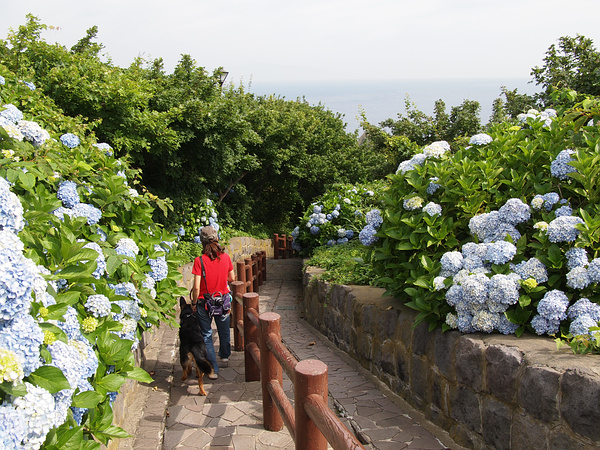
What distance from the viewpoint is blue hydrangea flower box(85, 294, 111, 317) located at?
2.36 meters

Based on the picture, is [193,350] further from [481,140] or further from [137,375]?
[481,140]

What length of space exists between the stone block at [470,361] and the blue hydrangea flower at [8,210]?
266 centimetres

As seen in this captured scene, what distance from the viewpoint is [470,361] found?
3.14 metres

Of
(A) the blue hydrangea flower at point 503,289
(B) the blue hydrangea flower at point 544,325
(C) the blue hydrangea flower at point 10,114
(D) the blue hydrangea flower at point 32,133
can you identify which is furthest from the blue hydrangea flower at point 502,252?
(C) the blue hydrangea flower at point 10,114

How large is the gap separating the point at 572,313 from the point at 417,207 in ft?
4.68

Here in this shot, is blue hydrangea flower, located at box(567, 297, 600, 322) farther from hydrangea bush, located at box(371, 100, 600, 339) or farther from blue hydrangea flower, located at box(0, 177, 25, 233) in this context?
blue hydrangea flower, located at box(0, 177, 25, 233)

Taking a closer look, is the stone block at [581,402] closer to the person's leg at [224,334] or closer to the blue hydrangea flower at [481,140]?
the blue hydrangea flower at [481,140]

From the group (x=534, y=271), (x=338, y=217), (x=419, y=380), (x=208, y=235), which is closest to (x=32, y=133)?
(x=208, y=235)

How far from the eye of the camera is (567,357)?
270 centimetres

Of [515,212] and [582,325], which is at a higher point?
[515,212]

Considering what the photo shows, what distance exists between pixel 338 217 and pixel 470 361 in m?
7.15

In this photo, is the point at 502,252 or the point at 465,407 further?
the point at 502,252

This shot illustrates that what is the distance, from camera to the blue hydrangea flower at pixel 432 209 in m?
3.84

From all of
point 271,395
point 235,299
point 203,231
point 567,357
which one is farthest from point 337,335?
point 567,357
